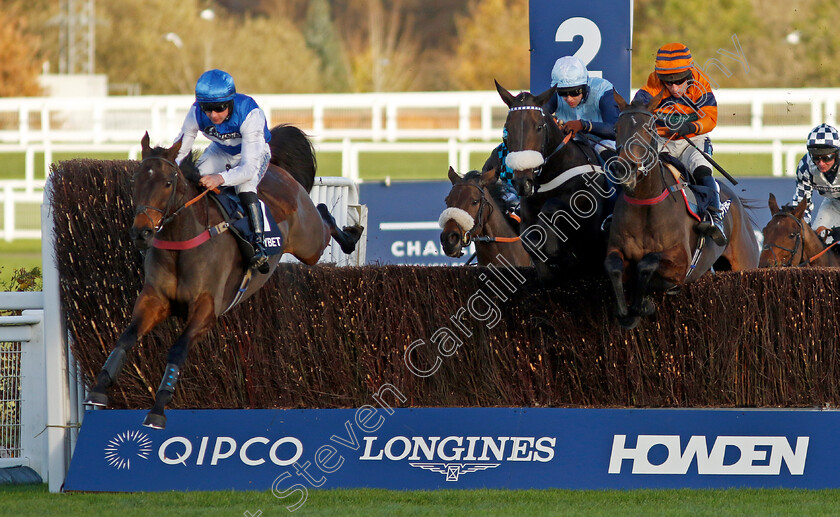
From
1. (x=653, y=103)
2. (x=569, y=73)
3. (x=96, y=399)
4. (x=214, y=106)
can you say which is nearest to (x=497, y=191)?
(x=569, y=73)

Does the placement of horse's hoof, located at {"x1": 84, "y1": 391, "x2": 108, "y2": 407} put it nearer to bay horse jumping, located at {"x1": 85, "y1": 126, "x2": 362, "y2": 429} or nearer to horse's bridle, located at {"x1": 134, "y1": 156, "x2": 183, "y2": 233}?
bay horse jumping, located at {"x1": 85, "y1": 126, "x2": 362, "y2": 429}

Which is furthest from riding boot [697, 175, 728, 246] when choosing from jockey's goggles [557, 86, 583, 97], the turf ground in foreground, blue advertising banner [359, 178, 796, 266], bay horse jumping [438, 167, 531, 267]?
blue advertising banner [359, 178, 796, 266]

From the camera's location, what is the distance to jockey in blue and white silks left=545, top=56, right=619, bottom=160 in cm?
571

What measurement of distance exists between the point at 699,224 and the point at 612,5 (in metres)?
1.50

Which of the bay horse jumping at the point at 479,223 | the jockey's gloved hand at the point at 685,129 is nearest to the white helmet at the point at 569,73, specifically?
the jockey's gloved hand at the point at 685,129

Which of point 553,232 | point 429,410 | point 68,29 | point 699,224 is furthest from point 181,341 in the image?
point 68,29

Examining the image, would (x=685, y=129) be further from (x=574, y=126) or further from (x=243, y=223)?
(x=243, y=223)

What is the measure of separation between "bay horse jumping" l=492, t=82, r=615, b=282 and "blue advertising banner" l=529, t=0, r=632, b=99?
2.59 ft

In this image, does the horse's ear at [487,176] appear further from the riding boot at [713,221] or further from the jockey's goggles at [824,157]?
the jockey's goggles at [824,157]

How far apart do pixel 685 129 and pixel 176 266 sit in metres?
2.75

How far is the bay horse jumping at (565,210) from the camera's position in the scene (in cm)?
571

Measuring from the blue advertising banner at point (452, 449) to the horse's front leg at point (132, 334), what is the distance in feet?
1.75

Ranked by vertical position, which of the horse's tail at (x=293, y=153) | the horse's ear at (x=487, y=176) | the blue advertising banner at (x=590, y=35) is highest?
the blue advertising banner at (x=590, y=35)

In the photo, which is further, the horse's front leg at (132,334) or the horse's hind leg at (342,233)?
the horse's hind leg at (342,233)
